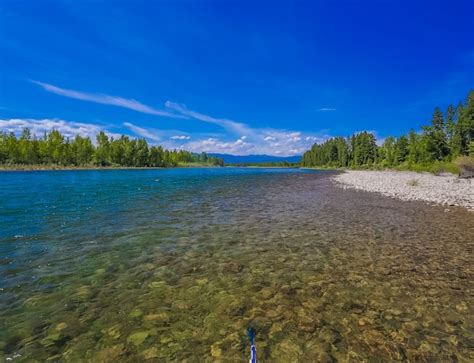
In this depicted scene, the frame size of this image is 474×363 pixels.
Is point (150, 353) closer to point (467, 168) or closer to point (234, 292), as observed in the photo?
point (234, 292)

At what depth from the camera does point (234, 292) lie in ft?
21.7

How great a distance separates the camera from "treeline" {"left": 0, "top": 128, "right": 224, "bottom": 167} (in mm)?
99562

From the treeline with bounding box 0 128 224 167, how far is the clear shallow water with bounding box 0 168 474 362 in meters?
112

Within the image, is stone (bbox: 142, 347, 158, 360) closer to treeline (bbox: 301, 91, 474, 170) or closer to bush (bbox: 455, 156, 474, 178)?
bush (bbox: 455, 156, 474, 178)

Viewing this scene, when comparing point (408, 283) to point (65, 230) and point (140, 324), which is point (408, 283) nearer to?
point (140, 324)

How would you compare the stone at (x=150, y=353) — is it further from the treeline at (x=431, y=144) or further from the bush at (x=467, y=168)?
the treeline at (x=431, y=144)

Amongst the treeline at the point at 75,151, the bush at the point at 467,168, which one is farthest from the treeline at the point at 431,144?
the treeline at the point at 75,151

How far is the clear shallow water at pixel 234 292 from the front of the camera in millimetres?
4613

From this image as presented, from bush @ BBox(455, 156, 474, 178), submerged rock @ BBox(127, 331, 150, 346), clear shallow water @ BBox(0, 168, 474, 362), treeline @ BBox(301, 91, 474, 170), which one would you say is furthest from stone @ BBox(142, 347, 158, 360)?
treeline @ BBox(301, 91, 474, 170)

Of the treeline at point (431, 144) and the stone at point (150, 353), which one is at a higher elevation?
the treeline at point (431, 144)

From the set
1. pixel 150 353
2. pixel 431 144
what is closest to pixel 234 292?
pixel 150 353

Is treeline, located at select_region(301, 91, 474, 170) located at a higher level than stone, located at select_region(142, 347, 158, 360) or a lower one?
higher

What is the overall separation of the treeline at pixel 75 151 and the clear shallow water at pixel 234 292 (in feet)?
368

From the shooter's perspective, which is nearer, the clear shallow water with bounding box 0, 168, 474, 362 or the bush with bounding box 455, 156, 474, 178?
the clear shallow water with bounding box 0, 168, 474, 362
